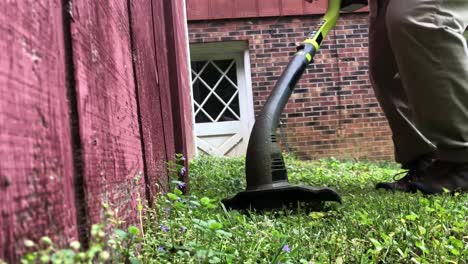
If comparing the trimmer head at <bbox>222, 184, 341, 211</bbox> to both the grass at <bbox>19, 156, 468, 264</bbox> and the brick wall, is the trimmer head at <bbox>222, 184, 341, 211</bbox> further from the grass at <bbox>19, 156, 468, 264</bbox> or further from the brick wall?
the brick wall

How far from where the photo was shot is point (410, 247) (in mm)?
1475

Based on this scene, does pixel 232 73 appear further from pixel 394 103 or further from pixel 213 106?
pixel 394 103

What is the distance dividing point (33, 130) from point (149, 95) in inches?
43.3

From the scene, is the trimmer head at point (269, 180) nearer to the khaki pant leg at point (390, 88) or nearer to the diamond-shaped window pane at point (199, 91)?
the khaki pant leg at point (390, 88)

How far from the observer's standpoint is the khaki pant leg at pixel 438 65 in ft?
7.49

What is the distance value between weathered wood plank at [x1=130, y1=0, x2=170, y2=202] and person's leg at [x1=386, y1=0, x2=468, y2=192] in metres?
1.17

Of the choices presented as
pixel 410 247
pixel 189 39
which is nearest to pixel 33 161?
pixel 410 247

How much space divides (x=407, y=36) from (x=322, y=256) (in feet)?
4.56

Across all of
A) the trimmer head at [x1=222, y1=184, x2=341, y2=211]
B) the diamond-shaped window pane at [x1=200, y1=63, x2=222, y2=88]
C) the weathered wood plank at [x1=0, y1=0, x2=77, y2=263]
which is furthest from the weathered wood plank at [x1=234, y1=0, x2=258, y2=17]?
the weathered wood plank at [x1=0, y1=0, x2=77, y2=263]

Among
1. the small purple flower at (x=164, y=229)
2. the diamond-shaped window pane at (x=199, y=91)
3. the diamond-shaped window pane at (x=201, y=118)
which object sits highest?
the diamond-shaped window pane at (x=199, y=91)

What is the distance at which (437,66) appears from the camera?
2.29 meters

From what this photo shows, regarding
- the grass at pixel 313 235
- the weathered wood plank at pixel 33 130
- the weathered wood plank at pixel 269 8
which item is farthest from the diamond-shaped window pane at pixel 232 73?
the weathered wood plank at pixel 33 130

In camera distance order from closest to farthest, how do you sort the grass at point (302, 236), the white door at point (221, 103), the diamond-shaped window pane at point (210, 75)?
the grass at point (302, 236)
the white door at point (221, 103)
the diamond-shaped window pane at point (210, 75)

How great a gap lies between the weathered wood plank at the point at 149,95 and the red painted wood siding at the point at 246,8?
5.35 metres
